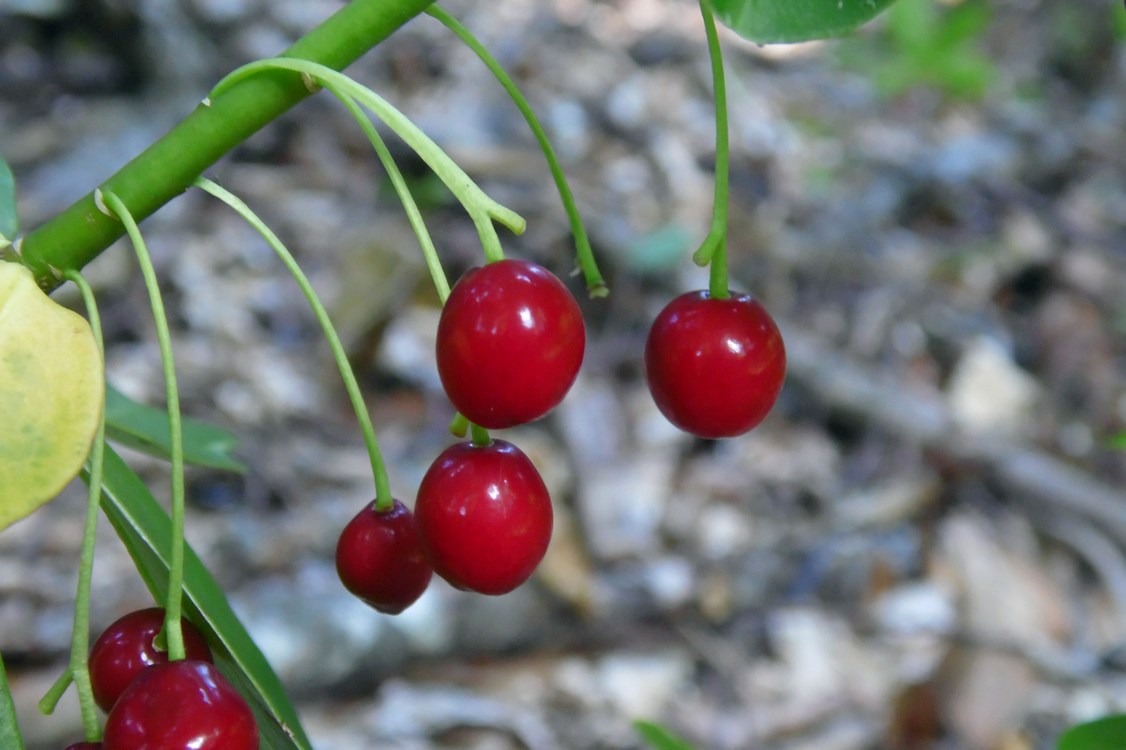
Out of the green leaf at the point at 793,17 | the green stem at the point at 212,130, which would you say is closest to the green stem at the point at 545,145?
the green stem at the point at 212,130

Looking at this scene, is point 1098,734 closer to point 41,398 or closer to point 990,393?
point 41,398

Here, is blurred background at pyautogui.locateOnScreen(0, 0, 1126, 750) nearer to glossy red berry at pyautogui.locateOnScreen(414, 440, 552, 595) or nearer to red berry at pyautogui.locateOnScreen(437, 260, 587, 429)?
glossy red berry at pyautogui.locateOnScreen(414, 440, 552, 595)

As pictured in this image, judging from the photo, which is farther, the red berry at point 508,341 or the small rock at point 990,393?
the small rock at point 990,393

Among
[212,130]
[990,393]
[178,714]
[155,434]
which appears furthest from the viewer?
[990,393]

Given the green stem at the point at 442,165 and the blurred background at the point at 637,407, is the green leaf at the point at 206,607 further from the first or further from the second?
the blurred background at the point at 637,407

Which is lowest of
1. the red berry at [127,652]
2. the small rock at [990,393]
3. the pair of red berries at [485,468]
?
the red berry at [127,652]

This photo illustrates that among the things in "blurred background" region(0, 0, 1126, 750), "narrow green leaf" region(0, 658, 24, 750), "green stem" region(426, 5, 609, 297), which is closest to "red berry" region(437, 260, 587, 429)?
"green stem" region(426, 5, 609, 297)

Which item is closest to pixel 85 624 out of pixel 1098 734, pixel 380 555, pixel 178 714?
pixel 178 714
